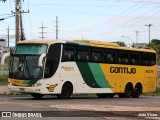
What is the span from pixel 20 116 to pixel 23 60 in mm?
10180

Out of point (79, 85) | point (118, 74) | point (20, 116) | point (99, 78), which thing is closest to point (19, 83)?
point (79, 85)

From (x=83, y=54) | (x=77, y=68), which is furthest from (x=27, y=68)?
(x=83, y=54)

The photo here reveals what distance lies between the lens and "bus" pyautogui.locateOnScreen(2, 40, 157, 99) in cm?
2447

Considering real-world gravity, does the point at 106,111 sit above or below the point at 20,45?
below

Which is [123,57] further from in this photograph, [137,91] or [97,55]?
[137,91]

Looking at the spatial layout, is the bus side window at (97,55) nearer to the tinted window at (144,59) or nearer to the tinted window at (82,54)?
the tinted window at (82,54)

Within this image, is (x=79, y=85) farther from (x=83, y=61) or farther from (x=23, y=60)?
(x=23, y=60)

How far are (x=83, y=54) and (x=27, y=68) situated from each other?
383cm

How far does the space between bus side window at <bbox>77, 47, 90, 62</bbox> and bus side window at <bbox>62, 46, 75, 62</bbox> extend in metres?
0.52

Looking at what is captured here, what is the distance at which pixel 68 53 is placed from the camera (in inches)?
1013

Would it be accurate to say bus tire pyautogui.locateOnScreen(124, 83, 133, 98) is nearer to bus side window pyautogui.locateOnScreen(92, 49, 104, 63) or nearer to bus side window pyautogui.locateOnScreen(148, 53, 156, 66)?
bus side window pyautogui.locateOnScreen(148, 53, 156, 66)

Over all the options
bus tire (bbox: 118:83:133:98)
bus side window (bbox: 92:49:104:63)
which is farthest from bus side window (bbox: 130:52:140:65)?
bus side window (bbox: 92:49:104:63)

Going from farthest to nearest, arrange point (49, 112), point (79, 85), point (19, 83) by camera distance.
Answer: point (79, 85), point (19, 83), point (49, 112)

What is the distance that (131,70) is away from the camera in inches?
1217
